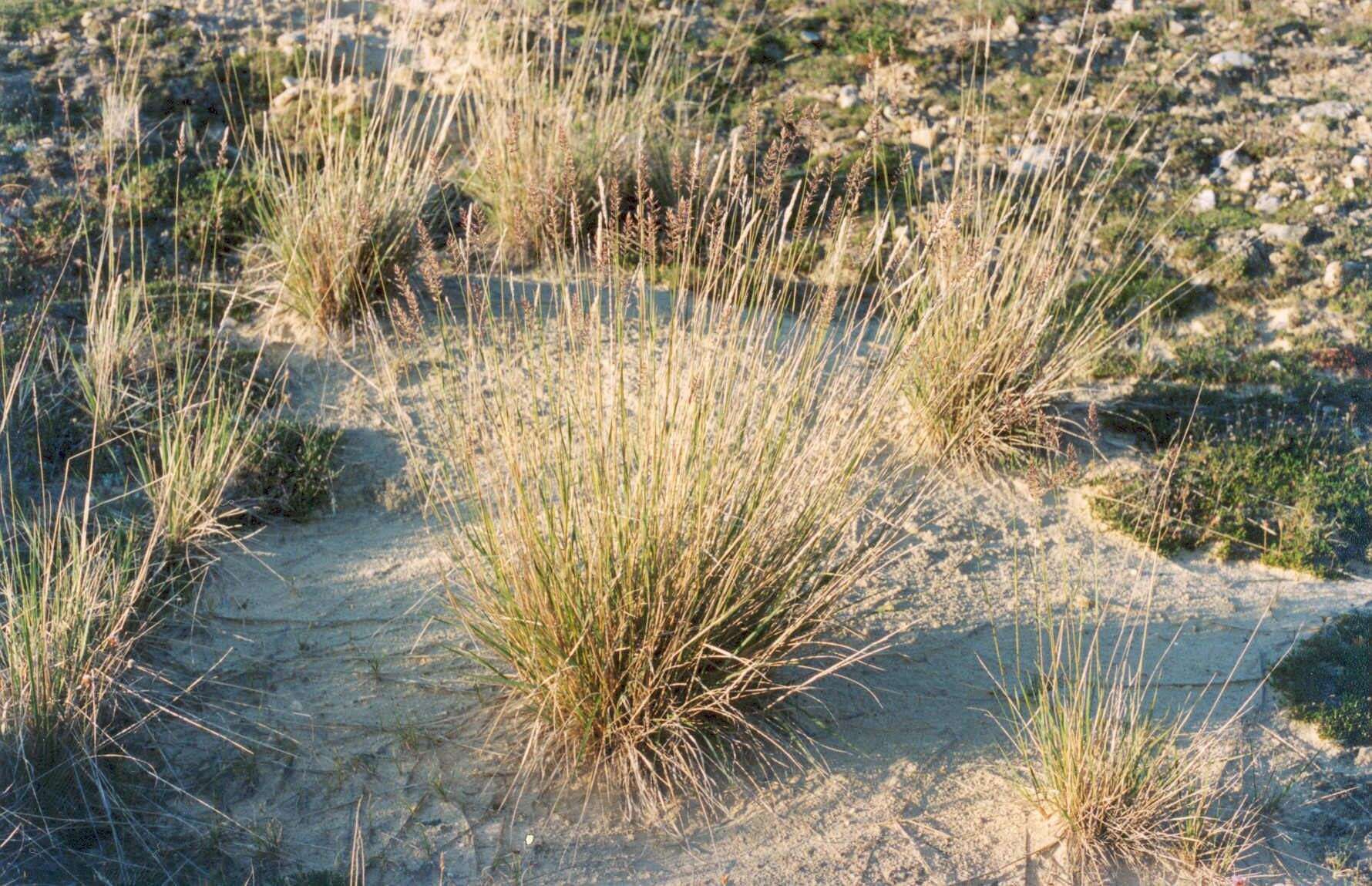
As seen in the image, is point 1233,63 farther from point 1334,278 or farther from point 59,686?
point 59,686

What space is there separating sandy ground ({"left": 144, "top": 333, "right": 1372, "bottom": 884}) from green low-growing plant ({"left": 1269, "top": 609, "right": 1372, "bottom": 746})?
0.25 feet

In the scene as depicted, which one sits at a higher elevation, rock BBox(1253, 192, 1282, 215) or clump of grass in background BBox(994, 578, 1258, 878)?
rock BBox(1253, 192, 1282, 215)

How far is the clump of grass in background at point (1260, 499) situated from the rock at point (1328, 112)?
10.7 ft

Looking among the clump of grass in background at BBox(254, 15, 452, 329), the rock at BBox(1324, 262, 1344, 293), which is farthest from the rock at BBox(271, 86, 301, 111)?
the rock at BBox(1324, 262, 1344, 293)

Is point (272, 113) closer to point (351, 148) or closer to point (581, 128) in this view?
point (351, 148)

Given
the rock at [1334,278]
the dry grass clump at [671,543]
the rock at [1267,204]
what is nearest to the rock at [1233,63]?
the rock at [1267,204]

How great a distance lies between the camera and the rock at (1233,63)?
8.88 m

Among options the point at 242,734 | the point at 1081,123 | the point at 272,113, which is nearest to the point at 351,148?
the point at 272,113

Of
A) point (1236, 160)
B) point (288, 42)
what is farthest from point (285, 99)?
point (1236, 160)

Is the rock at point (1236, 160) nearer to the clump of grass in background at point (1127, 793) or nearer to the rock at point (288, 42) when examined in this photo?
the clump of grass in background at point (1127, 793)

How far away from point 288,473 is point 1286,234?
5.75 m

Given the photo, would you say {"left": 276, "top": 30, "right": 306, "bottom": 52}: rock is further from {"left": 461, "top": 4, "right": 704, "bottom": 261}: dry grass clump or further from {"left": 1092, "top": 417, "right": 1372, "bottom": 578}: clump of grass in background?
{"left": 1092, "top": 417, "right": 1372, "bottom": 578}: clump of grass in background

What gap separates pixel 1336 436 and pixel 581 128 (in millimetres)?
4472

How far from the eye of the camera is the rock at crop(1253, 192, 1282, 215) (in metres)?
7.66
